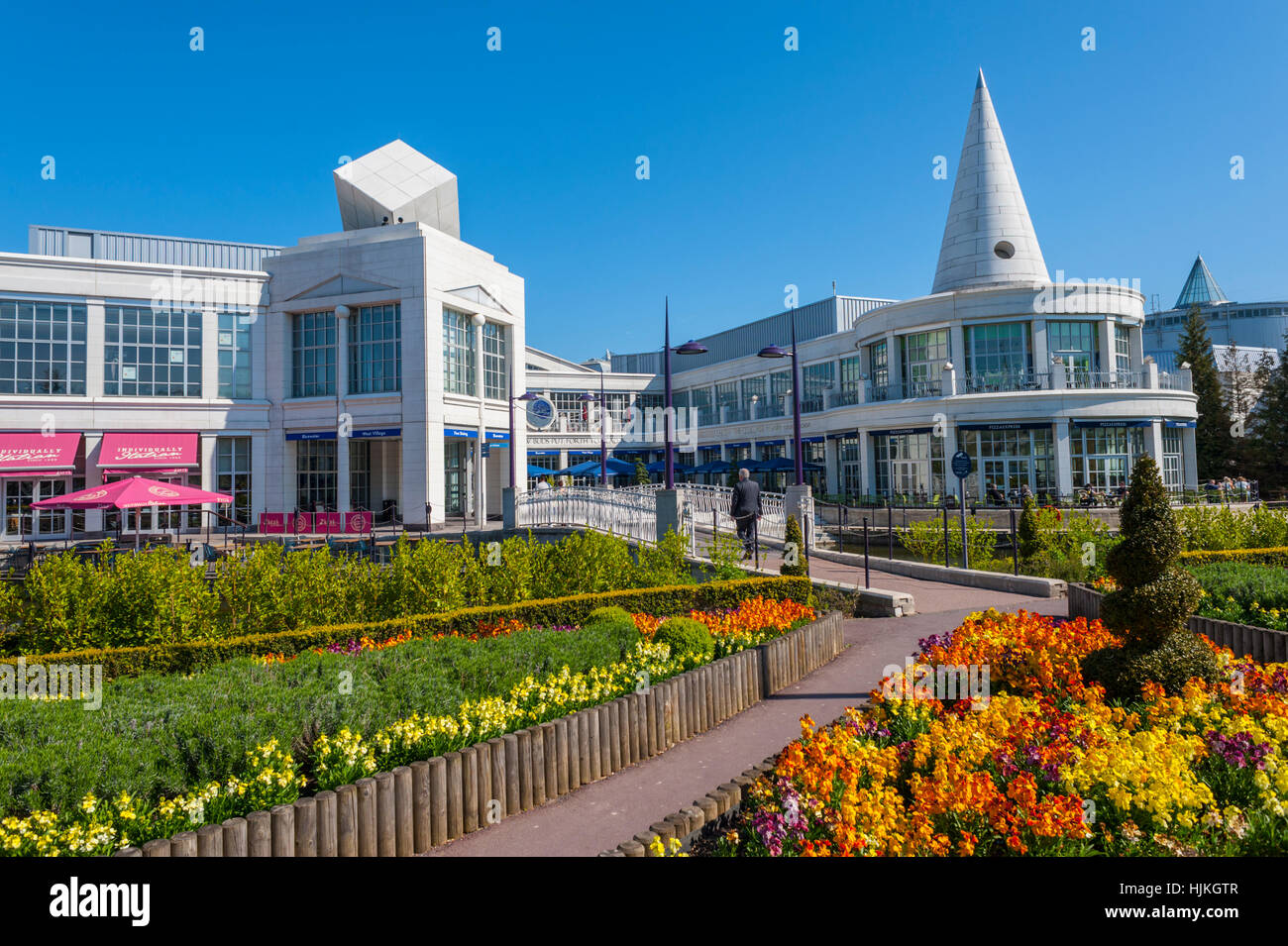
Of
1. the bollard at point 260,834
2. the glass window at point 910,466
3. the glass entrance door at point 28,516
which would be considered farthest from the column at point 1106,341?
the glass entrance door at point 28,516

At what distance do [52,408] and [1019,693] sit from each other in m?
37.1

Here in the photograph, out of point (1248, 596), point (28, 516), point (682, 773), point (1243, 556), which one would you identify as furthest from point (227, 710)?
point (28, 516)

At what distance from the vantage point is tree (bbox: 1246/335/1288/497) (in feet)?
148

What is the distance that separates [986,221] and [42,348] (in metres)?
43.3

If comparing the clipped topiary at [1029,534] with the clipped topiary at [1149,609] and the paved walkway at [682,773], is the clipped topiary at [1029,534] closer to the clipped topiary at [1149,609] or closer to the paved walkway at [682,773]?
the paved walkway at [682,773]

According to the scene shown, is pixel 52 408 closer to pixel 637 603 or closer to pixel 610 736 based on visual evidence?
pixel 637 603

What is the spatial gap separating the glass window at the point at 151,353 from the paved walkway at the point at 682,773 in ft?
107

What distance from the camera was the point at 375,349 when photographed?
33.8m

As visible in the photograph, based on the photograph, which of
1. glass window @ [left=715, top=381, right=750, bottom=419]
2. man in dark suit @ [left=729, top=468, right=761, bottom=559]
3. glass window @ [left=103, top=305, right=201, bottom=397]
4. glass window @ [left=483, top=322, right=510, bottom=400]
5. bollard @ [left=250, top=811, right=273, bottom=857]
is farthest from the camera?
glass window @ [left=715, top=381, right=750, bottom=419]

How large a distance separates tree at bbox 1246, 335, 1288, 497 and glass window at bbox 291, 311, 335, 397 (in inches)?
2041

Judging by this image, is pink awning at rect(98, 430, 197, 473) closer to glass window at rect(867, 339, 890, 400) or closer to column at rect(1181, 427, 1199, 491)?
glass window at rect(867, 339, 890, 400)

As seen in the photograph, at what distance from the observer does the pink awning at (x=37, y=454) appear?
29500 mm

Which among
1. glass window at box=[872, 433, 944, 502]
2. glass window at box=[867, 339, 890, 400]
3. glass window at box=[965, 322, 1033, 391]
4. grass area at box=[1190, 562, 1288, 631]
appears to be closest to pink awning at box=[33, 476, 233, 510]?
grass area at box=[1190, 562, 1288, 631]

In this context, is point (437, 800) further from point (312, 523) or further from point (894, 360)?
point (894, 360)
